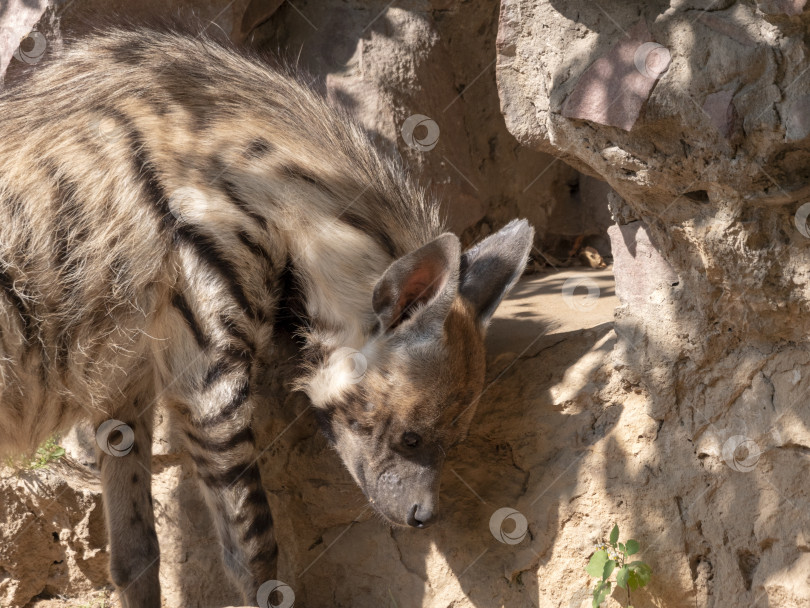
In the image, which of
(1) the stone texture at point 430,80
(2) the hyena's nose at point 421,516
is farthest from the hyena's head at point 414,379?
(1) the stone texture at point 430,80

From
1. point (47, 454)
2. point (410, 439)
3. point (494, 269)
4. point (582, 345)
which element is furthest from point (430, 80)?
point (47, 454)

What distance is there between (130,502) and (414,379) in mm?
1330

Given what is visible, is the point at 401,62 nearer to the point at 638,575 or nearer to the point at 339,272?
the point at 339,272

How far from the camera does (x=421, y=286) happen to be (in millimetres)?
3090

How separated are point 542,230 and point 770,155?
2.64 metres

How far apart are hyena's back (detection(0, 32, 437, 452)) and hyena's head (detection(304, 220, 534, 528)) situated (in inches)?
10.0

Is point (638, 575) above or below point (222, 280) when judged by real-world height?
below

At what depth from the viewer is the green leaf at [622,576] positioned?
3.08 m

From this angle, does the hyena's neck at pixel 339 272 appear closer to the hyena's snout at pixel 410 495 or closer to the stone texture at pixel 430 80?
the hyena's snout at pixel 410 495

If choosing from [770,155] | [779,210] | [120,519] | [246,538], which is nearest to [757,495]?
[779,210]

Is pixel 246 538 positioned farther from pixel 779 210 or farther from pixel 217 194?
pixel 779 210

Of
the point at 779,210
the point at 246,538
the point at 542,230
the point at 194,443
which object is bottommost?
the point at 542,230

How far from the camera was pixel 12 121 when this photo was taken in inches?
130

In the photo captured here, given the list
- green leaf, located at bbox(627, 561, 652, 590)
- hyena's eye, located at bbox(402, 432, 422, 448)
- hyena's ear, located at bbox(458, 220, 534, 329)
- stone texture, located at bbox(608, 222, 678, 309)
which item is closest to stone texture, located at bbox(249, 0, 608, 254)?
hyena's ear, located at bbox(458, 220, 534, 329)
